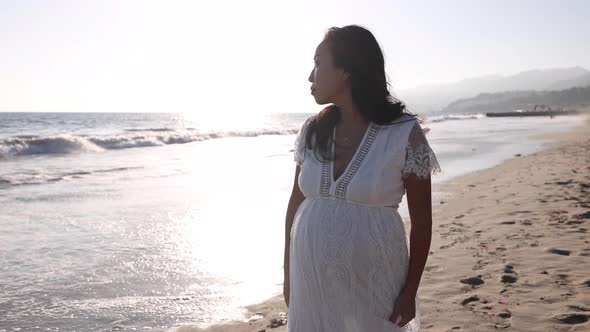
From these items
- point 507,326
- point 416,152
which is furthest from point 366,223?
point 507,326

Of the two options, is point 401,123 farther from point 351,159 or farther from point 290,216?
point 290,216

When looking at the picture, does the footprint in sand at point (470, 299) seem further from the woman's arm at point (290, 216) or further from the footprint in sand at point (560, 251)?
the woman's arm at point (290, 216)

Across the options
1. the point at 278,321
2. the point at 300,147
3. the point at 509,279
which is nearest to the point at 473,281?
the point at 509,279

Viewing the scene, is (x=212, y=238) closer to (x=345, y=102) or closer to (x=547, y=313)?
(x=547, y=313)

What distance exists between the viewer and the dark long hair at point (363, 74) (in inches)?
79.0

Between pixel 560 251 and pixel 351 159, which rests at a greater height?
pixel 351 159

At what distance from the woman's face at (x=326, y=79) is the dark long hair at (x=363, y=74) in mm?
23

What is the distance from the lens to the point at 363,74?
2031 millimetres

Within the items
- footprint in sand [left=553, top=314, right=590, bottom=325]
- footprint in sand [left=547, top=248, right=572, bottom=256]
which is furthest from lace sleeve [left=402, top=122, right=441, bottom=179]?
footprint in sand [left=547, top=248, right=572, bottom=256]

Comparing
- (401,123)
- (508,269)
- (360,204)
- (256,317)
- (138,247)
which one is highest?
(401,123)

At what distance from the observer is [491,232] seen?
689 cm

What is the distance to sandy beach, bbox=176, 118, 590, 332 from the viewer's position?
4.06 m

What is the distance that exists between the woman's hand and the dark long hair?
2.01 feet

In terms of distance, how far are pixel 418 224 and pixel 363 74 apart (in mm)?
624
